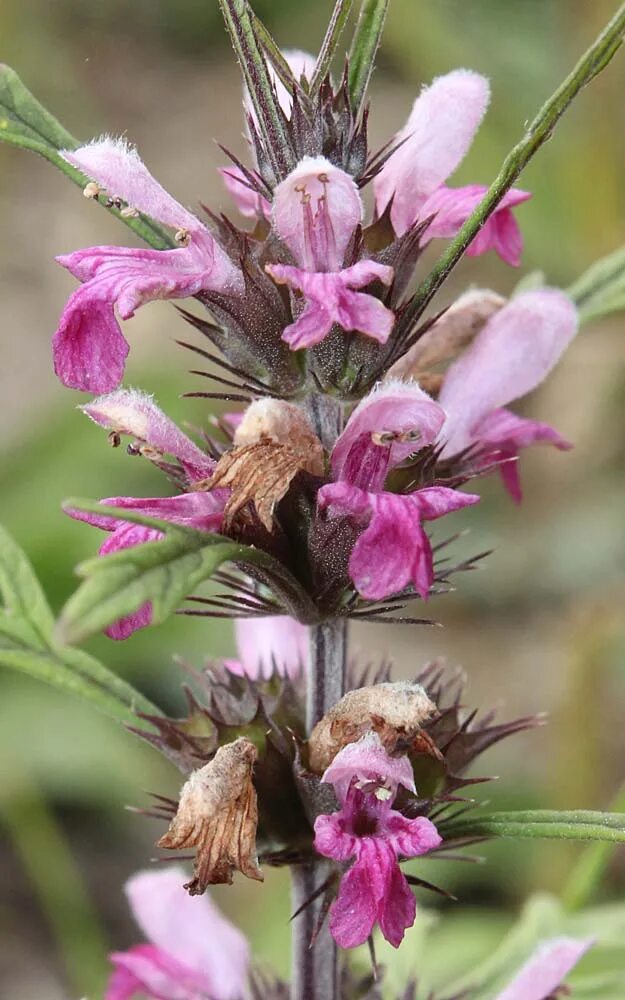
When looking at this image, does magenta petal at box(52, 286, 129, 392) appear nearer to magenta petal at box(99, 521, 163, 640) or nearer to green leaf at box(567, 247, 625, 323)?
magenta petal at box(99, 521, 163, 640)

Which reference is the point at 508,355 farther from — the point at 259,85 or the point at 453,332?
the point at 259,85

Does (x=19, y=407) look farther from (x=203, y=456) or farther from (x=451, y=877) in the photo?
(x=203, y=456)

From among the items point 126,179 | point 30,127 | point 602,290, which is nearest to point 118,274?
point 126,179

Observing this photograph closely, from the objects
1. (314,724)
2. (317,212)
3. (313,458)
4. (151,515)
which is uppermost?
(317,212)

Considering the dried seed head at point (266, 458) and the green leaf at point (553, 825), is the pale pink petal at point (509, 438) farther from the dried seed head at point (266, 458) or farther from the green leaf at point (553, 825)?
the green leaf at point (553, 825)

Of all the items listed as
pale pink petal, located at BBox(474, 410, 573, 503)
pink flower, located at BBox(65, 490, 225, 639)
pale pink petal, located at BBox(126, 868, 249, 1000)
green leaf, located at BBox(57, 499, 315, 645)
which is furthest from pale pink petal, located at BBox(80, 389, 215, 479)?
pale pink petal, located at BBox(126, 868, 249, 1000)

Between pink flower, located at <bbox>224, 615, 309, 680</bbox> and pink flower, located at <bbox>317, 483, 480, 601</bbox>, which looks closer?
pink flower, located at <bbox>317, 483, 480, 601</bbox>
